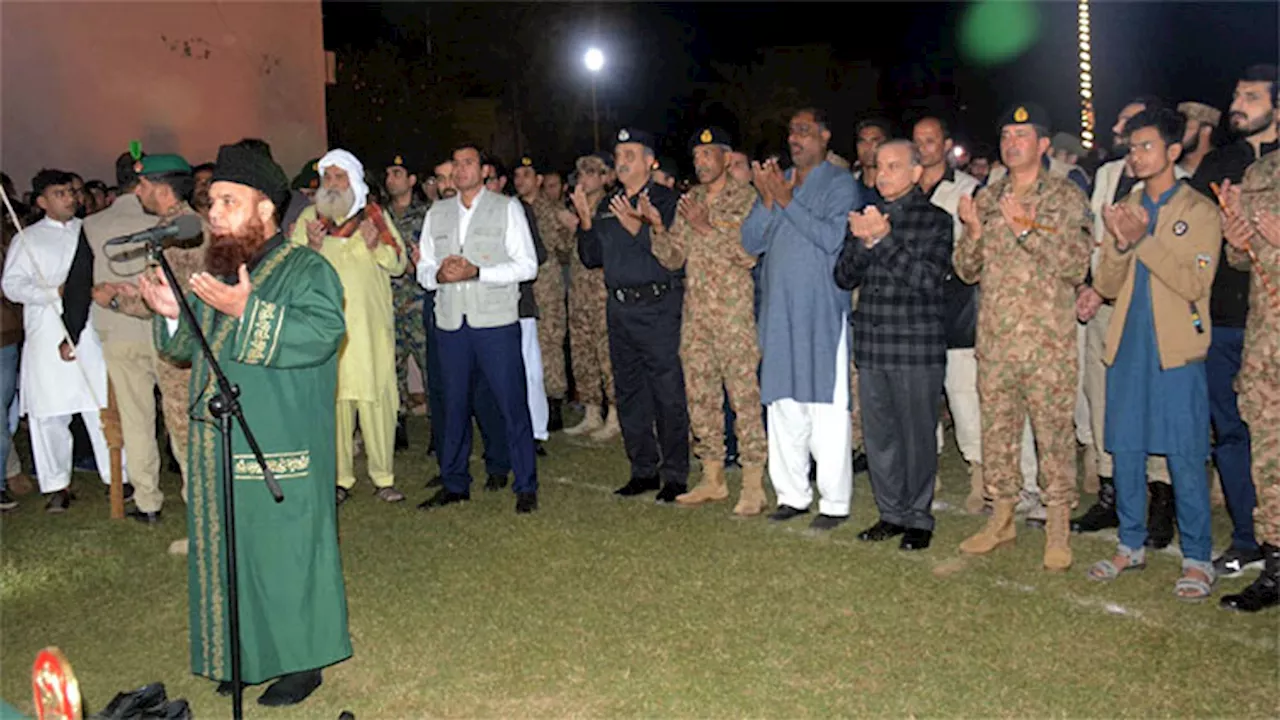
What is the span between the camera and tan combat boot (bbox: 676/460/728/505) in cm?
713

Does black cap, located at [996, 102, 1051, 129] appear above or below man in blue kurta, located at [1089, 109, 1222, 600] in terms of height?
above

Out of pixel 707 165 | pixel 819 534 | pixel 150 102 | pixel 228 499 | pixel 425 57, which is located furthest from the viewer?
pixel 425 57

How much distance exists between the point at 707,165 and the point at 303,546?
3.58m

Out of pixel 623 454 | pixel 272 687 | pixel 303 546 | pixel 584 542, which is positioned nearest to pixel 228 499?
pixel 303 546

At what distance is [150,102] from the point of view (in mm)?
12766

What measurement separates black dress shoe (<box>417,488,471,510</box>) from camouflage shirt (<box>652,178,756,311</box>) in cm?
198

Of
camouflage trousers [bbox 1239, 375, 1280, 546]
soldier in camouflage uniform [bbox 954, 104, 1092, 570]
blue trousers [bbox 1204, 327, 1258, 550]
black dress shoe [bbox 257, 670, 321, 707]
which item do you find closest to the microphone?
black dress shoe [bbox 257, 670, 321, 707]

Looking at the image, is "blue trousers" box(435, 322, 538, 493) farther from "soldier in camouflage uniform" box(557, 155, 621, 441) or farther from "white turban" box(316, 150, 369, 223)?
"soldier in camouflage uniform" box(557, 155, 621, 441)

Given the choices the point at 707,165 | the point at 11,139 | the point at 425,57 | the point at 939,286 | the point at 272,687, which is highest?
the point at 425,57

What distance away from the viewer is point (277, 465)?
4.13 metres

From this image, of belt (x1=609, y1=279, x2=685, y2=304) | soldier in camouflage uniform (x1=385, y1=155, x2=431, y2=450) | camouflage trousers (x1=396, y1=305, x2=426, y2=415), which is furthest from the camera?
camouflage trousers (x1=396, y1=305, x2=426, y2=415)

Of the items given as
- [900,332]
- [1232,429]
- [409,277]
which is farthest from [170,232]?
[409,277]

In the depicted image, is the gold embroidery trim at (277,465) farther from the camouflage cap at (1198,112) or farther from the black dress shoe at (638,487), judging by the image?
the camouflage cap at (1198,112)

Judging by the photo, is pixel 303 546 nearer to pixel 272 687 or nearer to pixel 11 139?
pixel 272 687
